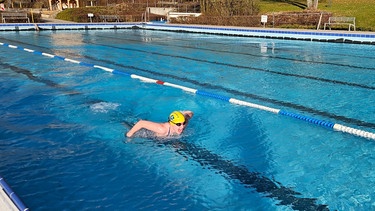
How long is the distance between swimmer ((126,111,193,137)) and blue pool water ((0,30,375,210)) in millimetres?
153

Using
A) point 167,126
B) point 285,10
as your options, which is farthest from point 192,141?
point 285,10

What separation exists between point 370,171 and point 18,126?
5028mm

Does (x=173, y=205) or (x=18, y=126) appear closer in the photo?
(x=173, y=205)

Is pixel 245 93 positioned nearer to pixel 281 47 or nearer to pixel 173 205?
pixel 173 205

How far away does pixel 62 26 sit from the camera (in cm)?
2392

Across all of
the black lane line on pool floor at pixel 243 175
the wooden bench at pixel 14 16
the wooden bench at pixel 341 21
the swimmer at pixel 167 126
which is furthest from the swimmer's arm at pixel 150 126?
the wooden bench at pixel 14 16

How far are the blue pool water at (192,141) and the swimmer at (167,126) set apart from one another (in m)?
0.15

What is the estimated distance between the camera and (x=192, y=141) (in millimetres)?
5320

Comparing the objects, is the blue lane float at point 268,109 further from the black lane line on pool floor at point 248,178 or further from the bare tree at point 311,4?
the bare tree at point 311,4

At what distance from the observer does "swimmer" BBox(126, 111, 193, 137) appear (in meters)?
5.10

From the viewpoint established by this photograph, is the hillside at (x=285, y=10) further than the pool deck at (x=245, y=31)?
Yes

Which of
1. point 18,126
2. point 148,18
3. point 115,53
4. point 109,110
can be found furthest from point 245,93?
point 148,18

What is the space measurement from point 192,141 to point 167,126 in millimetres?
432

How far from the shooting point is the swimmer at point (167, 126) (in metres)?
5.10
